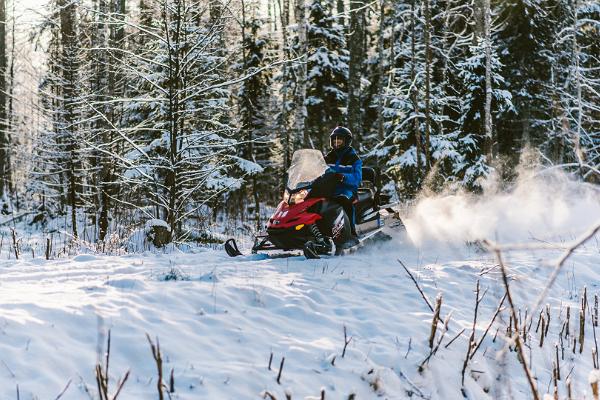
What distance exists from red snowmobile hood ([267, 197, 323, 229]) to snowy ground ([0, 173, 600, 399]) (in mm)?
588

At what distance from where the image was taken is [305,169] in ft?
27.8

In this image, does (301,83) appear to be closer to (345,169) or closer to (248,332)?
(345,169)

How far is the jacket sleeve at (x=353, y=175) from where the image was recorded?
868 centimetres

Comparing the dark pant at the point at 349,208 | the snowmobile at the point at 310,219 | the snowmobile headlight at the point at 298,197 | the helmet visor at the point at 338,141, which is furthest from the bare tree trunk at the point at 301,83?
the snowmobile headlight at the point at 298,197

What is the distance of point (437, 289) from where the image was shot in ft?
20.7

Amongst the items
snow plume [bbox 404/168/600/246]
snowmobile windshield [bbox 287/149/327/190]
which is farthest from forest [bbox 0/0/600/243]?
snowmobile windshield [bbox 287/149/327/190]

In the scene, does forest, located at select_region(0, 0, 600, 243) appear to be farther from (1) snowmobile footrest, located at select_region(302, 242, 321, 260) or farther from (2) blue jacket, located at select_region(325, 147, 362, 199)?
(1) snowmobile footrest, located at select_region(302, 242, 321, 260)

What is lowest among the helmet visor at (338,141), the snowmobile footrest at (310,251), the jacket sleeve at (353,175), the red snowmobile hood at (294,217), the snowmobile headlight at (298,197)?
the snowmobile footrest at (310,251)

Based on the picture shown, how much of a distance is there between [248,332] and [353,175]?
4.85 meters

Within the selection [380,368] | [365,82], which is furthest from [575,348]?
[365,82]

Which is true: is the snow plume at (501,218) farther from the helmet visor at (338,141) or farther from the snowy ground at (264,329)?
the snowy ground at (264,329)

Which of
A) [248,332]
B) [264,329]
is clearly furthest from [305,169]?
[248,332]

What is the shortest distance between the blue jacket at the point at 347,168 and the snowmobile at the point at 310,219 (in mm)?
212

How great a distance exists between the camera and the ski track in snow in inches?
137
